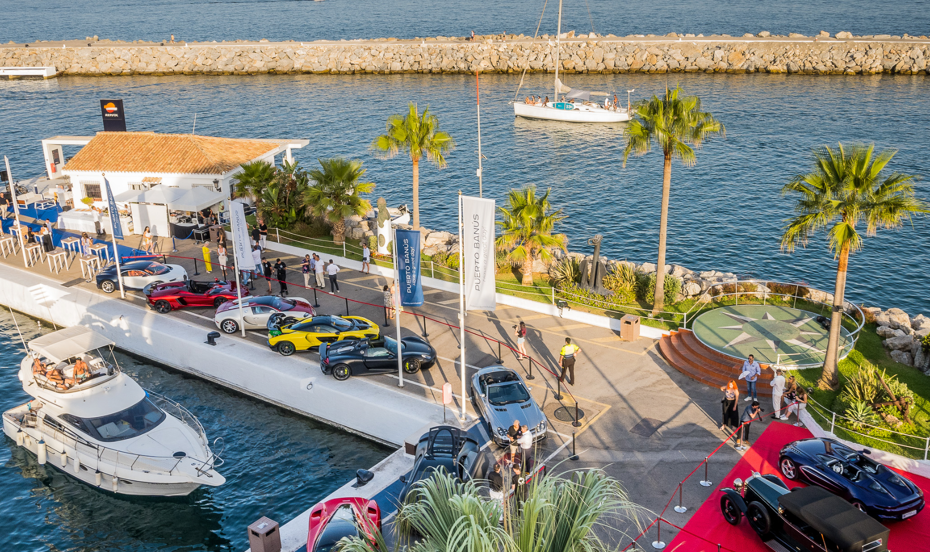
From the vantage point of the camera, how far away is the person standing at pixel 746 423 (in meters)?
21.7

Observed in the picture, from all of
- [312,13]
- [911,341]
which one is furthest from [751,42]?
[312,13]

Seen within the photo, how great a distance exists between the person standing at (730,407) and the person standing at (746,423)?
0.28 metres

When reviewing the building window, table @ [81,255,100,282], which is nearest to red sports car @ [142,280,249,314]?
table @ [81,255,100,282]

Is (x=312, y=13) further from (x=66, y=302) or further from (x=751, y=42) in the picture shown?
(x=66, y=302)

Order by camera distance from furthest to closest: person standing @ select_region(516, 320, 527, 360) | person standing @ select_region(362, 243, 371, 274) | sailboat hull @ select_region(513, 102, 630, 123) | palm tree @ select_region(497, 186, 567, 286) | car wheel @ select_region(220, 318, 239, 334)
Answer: sailboat hull @ select_region(513, 102, 630, 123) < person standing @ select_region(362, 243, 371, 274) < palm tree @ select_region(497, 186, 567, 286) < car wheel @ select_region(220, 318, 239, 334) < person standing @ select_region(516, 320, 527, 360)

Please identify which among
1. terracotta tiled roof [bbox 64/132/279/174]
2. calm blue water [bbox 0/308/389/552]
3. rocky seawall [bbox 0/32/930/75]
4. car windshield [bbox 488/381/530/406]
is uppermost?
rocky seawall [bbox 0/32/930/75]

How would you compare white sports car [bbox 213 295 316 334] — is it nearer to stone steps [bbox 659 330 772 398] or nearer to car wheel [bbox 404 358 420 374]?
car wheel [bbox 404 358 420 374]

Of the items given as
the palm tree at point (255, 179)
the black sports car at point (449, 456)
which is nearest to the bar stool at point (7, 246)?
the palm tree at point (255, 179)

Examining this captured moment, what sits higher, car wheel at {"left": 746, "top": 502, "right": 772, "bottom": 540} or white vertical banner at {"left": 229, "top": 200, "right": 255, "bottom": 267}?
white vertical banner at {"left": 229, "top": 200, "right": 255, "bottom": 267}

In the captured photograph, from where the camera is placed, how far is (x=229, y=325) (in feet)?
99.9

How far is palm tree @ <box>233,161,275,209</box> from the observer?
132 feet

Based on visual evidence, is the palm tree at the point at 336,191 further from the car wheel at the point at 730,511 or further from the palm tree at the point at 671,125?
the car wheel at the point at 730,511

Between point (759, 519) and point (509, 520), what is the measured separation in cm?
855

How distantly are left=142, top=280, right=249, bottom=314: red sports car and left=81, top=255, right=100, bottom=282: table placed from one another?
5347mm
